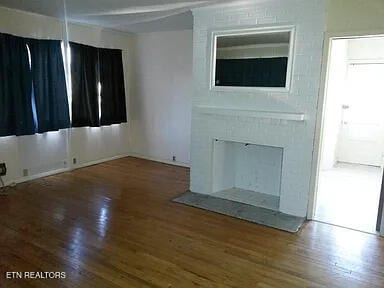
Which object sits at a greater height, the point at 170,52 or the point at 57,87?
the point at 170,52

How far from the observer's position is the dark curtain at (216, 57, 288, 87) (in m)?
3.53

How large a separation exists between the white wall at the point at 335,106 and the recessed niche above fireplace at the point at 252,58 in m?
2.24

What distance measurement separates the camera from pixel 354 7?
3066 millimetres

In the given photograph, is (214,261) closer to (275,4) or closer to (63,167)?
(275,4)

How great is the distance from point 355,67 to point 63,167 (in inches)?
218

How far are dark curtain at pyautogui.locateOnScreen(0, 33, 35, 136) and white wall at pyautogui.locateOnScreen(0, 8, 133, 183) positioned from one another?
0.17 metres

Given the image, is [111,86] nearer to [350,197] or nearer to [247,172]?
[247,172]

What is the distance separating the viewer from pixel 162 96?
581 cm

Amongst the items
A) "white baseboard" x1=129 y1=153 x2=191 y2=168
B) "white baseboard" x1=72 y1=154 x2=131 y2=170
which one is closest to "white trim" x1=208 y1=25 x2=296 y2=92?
"white baseboard" x1=129 y1=153 x2=191 y2=168

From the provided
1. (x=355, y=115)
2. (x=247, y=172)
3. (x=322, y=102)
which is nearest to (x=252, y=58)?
(x=322, y=102)

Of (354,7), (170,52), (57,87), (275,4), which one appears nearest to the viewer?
(354,7)

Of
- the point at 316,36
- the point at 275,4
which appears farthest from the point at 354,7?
the point at 275,4

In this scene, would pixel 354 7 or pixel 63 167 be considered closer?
pixel 354 7

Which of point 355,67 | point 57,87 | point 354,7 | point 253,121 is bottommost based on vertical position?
point 253,121
